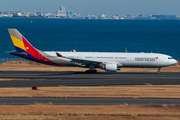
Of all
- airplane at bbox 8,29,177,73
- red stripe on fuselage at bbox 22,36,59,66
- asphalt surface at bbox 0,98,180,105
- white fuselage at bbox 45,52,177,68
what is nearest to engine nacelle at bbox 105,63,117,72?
airplane at bbox 8,29,177,73

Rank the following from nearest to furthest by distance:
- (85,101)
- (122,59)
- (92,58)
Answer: (85,101), (122,59), (92,58)

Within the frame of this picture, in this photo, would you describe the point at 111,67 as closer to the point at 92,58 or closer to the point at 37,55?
the point at 92,58

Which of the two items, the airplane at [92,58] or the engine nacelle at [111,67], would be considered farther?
the airplane at [92,58]

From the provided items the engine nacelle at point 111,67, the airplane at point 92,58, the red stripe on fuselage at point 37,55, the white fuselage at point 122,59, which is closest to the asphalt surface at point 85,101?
the engine nacelle at point 111,67

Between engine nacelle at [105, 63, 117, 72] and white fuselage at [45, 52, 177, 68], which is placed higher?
white fuselage at [45, 52, 177, 68]

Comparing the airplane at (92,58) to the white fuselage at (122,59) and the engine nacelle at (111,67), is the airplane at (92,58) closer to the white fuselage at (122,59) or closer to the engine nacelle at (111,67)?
the white fuselage at (122,59)

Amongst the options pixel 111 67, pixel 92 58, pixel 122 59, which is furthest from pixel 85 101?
pixel 122 59

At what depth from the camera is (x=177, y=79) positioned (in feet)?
141

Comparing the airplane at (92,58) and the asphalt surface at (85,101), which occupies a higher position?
the airplane at (92,58)

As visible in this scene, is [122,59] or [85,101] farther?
[122,59]

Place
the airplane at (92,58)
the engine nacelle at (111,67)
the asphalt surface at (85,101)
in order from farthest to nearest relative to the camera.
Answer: the airplane at (92,58) < the engine nacelle at (111,67) < the asphalt surface at (85,101)

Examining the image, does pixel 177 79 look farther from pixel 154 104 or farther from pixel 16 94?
pixel 16 94

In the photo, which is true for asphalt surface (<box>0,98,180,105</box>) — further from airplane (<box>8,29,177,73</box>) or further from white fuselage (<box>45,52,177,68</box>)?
white fuselage (<box>45,52,177,68</box>)

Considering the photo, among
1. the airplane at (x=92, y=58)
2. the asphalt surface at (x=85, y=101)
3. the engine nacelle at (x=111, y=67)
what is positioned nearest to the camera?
the asphalt surface at (x=85, y=101)
